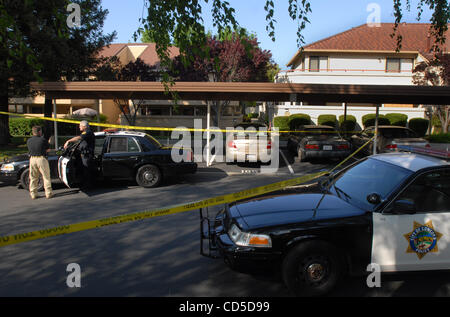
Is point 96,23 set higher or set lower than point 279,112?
higher

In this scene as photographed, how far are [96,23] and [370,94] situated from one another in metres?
13.5

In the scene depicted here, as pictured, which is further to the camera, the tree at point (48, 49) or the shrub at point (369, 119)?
the shrub at point (369, 119)

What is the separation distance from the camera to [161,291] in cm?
395

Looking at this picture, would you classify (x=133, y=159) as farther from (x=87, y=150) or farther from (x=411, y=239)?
(x=411, y=239)

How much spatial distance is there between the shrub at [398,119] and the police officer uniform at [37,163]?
22.8 m

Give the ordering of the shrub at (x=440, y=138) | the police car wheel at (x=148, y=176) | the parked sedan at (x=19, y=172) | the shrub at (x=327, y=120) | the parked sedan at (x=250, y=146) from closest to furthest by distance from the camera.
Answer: the parked sedan at (x=19, y=172), the police car wheel at (x=148, y=176), the parked sedan at (x=250, y=146), the shrub at (x=440, y=138), the shrub at (x=327, y=120)

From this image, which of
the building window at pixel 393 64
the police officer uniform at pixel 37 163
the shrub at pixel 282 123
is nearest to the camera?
the police officer uniform at pixel 37 163

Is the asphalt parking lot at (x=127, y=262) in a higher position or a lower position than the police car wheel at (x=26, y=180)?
lower

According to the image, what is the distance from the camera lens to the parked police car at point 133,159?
9211 millimetres

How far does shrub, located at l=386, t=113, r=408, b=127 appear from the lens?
24.6m

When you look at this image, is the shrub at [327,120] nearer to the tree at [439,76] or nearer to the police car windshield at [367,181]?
the tree at [439,76]

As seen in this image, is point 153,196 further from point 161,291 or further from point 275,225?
point 275,225

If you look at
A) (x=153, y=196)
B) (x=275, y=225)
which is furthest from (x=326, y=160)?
(x=275, y=225)

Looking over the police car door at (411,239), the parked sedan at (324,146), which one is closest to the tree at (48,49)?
the parked sedan at (324,146)
